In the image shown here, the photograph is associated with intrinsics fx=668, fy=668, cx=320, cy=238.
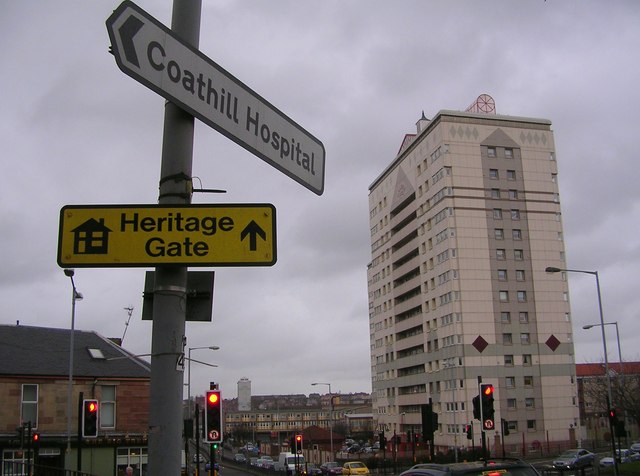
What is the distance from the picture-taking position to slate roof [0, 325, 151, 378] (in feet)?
114

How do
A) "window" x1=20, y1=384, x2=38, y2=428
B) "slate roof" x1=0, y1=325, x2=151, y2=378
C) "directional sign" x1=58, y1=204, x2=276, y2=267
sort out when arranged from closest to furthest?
"directional sign" x1=58, y1=204, x2=276, y2=267
"window" x1=20, y1=384, x2=38, y2=428
"slate roof" x1=0, y1=325, x2=151, y2=378

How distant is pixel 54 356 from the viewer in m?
36.7

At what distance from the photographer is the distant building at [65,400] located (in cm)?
3316

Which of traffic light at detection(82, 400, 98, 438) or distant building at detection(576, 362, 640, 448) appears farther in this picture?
distant building at detection(576, 362, 640, 448)

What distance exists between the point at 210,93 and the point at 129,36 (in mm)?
678

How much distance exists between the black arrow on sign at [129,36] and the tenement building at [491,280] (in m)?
74.1

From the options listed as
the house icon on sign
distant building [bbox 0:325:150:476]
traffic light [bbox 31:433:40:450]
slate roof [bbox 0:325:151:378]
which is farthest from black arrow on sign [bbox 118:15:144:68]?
slate roof [bbox 0:325:151:378]

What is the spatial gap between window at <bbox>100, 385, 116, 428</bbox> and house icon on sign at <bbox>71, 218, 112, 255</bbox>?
33.7 meters

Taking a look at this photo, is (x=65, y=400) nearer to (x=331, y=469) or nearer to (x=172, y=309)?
(x=331, y=469)

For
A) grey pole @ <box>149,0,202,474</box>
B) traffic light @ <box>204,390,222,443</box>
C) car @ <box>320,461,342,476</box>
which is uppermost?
grey pole @ <box>149,0,202,474</box>

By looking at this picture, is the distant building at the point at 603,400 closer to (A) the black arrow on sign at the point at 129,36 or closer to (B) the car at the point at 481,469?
(B) the car at the point at 481,469

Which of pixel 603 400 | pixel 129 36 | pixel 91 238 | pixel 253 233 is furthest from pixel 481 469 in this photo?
pixel 603 400

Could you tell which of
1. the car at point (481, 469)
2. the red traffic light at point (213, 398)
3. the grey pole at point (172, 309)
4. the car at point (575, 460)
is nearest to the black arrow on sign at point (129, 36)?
the grey pole at point (172, 309)

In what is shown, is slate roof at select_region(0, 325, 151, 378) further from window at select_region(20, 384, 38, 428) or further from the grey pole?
the grey pole
